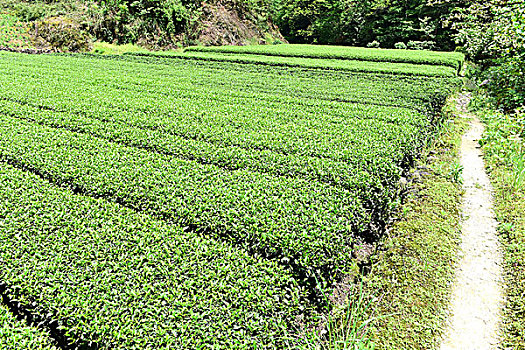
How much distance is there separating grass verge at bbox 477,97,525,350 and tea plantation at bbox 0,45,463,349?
4.41 ft

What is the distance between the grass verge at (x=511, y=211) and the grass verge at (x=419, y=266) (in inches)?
20.4

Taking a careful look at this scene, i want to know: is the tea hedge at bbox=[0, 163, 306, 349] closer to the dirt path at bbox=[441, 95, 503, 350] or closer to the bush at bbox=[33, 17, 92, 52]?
the dirt path at bbox=[441, 95, 503, 350]

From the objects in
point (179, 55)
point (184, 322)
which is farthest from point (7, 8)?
point (184, 322)

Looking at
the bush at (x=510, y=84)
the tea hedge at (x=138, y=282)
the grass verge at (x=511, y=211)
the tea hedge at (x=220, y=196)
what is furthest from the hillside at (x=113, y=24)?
the grass verge at (x=511, y=211)

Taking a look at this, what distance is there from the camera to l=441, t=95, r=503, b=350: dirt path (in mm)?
3096

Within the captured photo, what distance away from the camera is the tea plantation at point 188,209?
2359 mm

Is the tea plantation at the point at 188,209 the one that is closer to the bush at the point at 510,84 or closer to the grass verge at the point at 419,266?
the grass verge at the point at 419,266

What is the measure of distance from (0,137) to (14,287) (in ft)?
11.8

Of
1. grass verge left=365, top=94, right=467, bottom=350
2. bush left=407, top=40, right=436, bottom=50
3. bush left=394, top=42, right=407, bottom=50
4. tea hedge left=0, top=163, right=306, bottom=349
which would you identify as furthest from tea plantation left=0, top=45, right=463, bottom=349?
bush left=394, top=42, right=407, bottom=50

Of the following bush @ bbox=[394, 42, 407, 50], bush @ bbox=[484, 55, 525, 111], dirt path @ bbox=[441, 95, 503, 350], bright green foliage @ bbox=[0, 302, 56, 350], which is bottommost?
dirt path @ bbox=[441, 95, 503, 350]

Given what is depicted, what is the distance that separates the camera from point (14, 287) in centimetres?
250

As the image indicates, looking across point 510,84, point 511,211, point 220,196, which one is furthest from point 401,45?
point 220,196

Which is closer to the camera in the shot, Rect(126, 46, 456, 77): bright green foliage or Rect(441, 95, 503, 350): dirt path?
Rect(441, 95, 503, 350): dirt path

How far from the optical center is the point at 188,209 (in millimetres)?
3508
